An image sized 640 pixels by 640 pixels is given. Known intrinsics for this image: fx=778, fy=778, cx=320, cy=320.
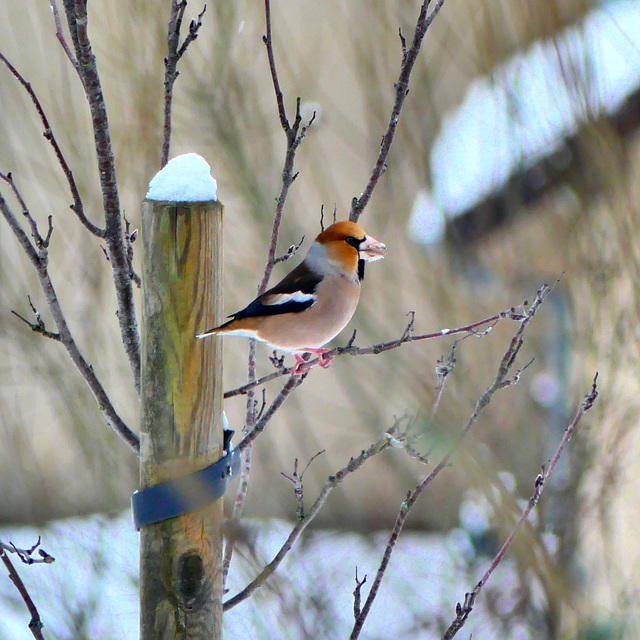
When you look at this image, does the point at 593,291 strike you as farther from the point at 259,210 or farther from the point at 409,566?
the point at 409,566

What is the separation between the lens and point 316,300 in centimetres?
228

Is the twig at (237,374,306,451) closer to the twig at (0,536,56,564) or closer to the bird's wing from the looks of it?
the bird's wing

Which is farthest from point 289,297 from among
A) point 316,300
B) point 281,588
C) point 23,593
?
point 23,593

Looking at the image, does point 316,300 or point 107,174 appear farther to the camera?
point 316,300

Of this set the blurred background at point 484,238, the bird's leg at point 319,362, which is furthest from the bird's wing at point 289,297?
the blurred background at point 484,238

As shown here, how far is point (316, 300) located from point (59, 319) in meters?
0.78

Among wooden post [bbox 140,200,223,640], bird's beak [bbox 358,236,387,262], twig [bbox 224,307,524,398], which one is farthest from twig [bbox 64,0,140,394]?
bird's beak [bbox 358,236,387,262]

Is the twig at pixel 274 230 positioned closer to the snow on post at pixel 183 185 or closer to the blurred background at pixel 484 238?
the snow on post at pixel 183 185

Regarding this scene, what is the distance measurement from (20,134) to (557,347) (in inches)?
133

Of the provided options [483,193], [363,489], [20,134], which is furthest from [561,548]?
[20,134]

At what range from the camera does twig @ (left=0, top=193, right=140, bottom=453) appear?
1.67 metres

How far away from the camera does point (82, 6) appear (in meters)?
1.42

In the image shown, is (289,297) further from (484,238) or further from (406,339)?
(484,238)

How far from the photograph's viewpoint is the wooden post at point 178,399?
1.63 metres
